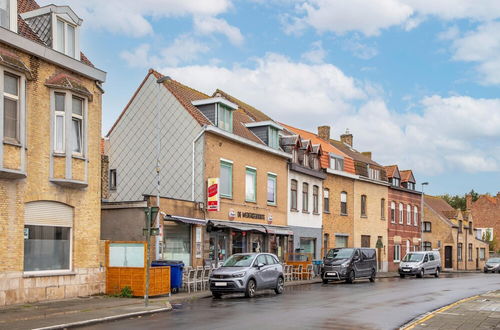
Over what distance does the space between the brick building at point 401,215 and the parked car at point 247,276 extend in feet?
95.6

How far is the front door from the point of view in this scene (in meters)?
63.3

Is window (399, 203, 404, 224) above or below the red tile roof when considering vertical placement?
below

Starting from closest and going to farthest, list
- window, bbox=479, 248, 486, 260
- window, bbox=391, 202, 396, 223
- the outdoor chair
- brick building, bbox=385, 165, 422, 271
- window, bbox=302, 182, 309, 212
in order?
the outdoor chair < window, bbox=302, 182, 309, 212 < brick building, bbox=385, 165, 422, 271 < window, bbox=391, 202, 396, 223 < window, bbox=479, 248, 486, 260

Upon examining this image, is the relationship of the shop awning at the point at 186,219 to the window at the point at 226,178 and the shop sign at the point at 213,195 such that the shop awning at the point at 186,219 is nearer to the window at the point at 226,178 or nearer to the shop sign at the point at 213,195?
the shop sign at the point at 213,195

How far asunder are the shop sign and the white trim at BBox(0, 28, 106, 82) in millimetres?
8071

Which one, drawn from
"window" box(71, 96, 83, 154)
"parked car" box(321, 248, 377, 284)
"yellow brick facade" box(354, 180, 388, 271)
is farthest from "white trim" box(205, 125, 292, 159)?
"yellow brick facade" box(354, 180, 388, 271)

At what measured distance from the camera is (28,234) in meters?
18.9

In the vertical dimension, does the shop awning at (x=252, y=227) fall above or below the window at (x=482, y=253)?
above

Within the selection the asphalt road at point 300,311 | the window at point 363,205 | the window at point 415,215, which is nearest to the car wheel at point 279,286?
the asphalt road at point 300,311

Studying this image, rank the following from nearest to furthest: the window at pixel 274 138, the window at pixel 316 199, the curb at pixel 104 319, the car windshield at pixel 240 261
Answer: the curb at pixel 104 319 → the car windshield at pixel 240 261 → the window at pixel 274 138 → the window at pixel 316 199

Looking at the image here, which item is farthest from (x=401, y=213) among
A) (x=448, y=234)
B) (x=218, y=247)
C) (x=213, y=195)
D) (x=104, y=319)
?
(x=104, y=319)

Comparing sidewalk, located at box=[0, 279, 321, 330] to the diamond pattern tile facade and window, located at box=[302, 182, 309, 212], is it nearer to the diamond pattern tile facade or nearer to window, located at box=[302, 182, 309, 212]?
the diamond pattern tile facade

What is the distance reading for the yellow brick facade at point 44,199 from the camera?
58.3 feet

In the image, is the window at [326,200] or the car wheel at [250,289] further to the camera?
the window at [326,200]
